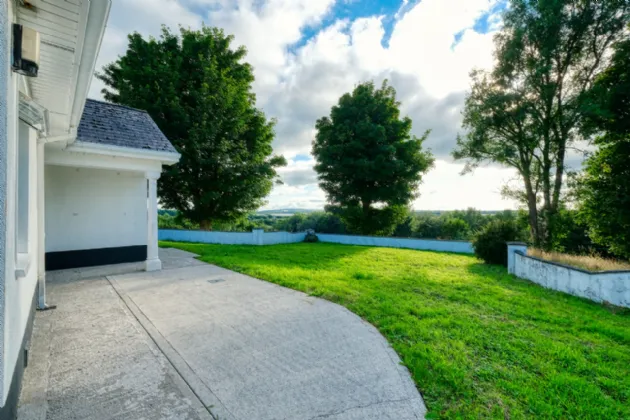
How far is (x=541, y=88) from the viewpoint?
12.5m

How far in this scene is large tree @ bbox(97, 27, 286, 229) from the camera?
14.9 meters

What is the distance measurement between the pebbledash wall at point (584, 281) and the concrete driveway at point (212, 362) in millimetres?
6266

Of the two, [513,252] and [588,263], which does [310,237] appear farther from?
[588,263]

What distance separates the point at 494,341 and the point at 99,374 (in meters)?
4.73

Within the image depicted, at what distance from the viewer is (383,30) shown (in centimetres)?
1023

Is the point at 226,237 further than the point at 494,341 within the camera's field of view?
Yes

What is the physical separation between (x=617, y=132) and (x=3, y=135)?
17892 millimetres

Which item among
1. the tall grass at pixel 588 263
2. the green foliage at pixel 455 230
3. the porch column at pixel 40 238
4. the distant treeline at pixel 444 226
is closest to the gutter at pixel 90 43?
the porch column at pixel 40 238

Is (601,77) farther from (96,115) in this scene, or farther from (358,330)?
(96,115)

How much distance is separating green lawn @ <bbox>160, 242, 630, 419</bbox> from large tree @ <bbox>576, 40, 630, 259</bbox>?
7.99m

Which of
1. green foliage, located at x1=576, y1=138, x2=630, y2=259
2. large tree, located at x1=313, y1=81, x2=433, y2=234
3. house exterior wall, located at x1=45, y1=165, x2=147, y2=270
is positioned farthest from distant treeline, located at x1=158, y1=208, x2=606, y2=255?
house exterior wall, located at x1=45, y1=165, x2=147, y2=270

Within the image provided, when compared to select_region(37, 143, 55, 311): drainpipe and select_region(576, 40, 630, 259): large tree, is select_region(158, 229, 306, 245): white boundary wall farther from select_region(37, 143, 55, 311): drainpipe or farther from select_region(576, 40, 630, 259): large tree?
select_region(576, 40, 630, 259): large tree

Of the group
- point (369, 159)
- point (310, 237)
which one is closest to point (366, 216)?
point (369, 159)

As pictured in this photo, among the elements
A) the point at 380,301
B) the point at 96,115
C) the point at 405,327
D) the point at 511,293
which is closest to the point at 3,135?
the point at 405,327
